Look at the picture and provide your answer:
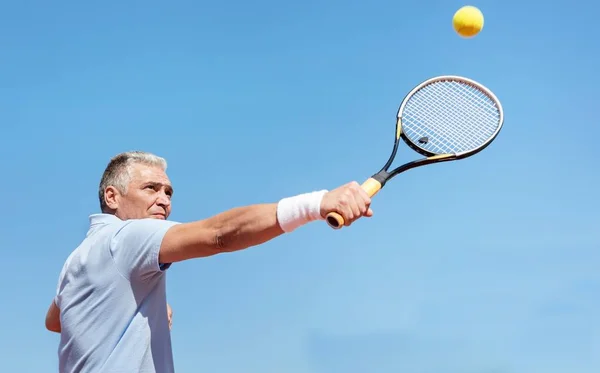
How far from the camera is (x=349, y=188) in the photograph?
5160mm

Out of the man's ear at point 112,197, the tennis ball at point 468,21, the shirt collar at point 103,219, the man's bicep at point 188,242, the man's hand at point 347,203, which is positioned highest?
the tennis ball at point 468,21

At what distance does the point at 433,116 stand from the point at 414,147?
78 centimetres

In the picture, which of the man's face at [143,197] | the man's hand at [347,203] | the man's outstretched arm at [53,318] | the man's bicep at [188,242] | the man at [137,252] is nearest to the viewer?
the man's hand at [347,203]

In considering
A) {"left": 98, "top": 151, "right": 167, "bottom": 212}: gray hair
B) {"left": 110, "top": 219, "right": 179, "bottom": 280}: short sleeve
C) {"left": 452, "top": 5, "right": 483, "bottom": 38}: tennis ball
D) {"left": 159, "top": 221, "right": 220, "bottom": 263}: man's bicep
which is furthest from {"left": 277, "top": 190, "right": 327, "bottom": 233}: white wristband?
{"left": 452, "top": 5, "right": 483, "bottom": 38}: tennis ball

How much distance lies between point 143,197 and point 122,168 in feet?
1.11

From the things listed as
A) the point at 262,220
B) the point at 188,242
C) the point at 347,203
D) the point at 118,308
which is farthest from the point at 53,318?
the point at 347,203

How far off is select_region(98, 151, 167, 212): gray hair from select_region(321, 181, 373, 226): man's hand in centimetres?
238

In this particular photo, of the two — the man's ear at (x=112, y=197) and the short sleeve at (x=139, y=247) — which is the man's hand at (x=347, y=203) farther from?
the man's ear at (x=112, y=197)

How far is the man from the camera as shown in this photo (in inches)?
205

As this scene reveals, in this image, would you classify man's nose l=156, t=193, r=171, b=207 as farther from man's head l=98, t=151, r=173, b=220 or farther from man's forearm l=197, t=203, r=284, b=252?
man's forearm l=197, t=203, r=284, b=252

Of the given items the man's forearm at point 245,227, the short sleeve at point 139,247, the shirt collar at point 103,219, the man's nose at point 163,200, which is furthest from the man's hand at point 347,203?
the shirt collar at point 103,219

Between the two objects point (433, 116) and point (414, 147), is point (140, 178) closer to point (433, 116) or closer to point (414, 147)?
point (414, 147)

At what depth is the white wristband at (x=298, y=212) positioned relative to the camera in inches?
202

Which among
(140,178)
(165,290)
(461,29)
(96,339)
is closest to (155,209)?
(140,178)
